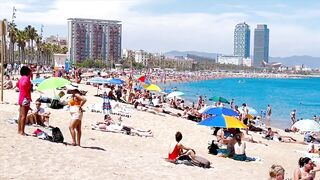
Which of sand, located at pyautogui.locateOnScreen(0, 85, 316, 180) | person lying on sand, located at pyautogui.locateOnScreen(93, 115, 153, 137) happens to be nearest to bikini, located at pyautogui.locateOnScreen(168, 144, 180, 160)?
sand, located at pyautogui.locateOnScreen(0, 85, 316, 180)

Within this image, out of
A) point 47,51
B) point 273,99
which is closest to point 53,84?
point 273,99

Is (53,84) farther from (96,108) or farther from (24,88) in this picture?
(24,88)

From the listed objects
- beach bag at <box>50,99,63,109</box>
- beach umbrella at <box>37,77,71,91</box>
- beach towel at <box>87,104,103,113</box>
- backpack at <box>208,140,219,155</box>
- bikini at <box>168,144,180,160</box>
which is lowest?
backpack at <box>208,140,219,155</box>

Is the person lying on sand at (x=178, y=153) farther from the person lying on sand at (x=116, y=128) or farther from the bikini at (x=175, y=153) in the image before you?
the person lying on sand at (x=116, y=128)

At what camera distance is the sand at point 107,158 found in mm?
9594

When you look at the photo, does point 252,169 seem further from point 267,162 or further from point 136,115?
point 136,115

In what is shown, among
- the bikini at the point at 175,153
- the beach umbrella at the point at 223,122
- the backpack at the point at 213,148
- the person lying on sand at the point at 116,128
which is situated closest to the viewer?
the bikini at the point at 175,153

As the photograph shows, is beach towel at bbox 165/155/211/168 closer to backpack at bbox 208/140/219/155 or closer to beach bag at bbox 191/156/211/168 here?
beach bag at bbox 191/156/211/168

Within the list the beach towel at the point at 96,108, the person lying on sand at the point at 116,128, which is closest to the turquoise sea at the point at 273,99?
the beach towel at the point at 96,108

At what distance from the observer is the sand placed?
959 cm

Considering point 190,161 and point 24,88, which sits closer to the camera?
point 24,88

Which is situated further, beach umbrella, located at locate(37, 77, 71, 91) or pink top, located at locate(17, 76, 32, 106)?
beach umbrella, located at locate(37, 77, 71, 91)

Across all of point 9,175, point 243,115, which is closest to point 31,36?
point 243,115

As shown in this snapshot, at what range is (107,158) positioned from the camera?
11430 mm
